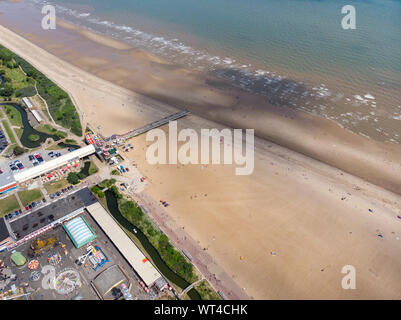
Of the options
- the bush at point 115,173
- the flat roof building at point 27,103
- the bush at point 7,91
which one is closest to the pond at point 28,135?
the flat roof building at point 27,103

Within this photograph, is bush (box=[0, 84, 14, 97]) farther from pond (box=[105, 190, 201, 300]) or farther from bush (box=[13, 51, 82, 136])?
pond (box=[105, 190, 201, 300])

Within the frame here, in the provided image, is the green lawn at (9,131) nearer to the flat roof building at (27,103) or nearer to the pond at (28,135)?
the pond at (28,135)

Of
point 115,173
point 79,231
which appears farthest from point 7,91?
point 79,231

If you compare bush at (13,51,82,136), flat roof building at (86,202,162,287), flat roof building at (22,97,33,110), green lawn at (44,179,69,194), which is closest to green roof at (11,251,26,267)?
flat roof building at (86,202,162,287)

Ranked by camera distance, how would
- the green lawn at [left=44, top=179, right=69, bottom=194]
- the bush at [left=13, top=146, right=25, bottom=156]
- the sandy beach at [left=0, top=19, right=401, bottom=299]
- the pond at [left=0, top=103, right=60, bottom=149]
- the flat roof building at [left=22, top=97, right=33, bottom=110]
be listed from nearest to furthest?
the sandy beach at [left=0, top=19, right=401, bottom=299] → the green lawn at [left=44, top=179, right=69, bottom=194] → the bush at [left=13, top=146, right=25, bottom=156] → the pond at [left=0, top=103, right=60, bottom=149] → the flat roof building at [left=22, top=97, right=33, bottom=110]

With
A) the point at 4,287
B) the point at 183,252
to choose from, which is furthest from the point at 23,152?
the point at 183,252
